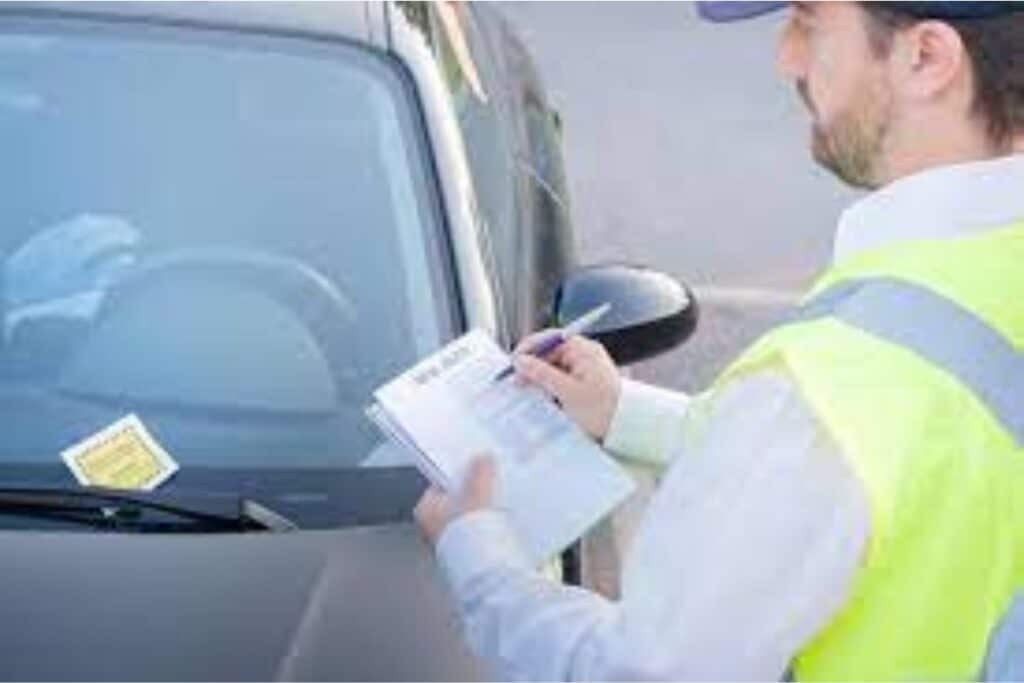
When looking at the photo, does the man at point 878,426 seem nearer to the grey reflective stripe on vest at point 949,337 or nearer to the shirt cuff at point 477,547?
the grey reflective stripe on vest at point 949,337

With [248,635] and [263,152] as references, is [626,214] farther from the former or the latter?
[248,635]

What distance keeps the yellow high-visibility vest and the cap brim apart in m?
0.26

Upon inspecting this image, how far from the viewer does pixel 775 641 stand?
1.45 metres

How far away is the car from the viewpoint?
2244mm

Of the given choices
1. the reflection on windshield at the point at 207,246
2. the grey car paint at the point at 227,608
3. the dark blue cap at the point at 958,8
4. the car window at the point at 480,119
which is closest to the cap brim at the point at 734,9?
the dark blue cap at the point at 958,8

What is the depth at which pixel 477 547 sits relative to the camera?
5.82 feet

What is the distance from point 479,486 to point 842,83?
0.57 meters

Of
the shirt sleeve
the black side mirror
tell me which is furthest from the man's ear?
the black side mirror

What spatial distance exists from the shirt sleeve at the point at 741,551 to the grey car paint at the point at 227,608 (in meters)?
0.64

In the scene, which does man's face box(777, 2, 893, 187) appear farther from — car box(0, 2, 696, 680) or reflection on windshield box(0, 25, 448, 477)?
reflection on windshield box(0, 25, 448, 477)

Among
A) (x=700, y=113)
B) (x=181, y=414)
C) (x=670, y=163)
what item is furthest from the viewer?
(x=700, y=113)

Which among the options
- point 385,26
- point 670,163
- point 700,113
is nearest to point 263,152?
point 385,26

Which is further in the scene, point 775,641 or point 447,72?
point 447,72

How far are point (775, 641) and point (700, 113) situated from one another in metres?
5.85
